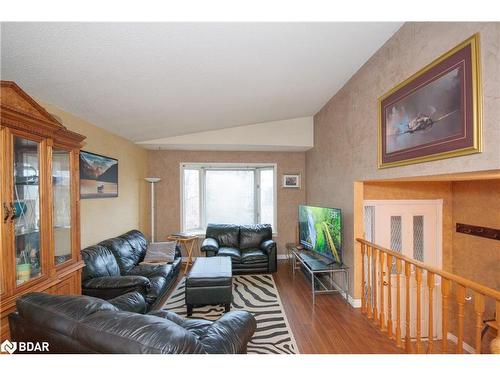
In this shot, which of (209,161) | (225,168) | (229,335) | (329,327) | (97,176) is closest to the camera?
(229,335)

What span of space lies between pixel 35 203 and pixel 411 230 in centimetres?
431

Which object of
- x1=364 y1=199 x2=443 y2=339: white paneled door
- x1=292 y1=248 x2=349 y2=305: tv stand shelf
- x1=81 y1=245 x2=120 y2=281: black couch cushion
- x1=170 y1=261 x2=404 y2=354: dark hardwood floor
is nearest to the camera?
x1=170 y1=261 x2=404 y2=354: dark hardwood floor

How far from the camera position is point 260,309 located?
2797mm

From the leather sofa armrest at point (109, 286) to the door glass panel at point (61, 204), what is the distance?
0.51m

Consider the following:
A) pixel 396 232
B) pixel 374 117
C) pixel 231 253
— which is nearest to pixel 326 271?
pixel 396 232

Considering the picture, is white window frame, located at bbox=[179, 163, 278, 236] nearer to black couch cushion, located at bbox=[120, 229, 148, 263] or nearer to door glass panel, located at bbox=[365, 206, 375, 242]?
black couch cushion, located at bbox=[120, 229, 148, 263]

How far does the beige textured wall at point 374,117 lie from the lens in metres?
1.20

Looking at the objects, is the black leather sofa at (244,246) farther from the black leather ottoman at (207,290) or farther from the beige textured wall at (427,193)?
the beige textured wall at (427,193)

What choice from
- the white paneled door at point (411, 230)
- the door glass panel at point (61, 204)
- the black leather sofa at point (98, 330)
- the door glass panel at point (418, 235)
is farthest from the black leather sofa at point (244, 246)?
the black leather sofa at point (98, 330)

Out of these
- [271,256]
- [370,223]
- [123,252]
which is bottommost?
[271,256]

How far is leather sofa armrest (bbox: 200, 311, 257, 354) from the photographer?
1319 mm

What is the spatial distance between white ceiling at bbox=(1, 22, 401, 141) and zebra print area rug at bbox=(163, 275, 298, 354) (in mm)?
2669

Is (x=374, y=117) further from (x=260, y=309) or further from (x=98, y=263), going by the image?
(x=98, y=263)

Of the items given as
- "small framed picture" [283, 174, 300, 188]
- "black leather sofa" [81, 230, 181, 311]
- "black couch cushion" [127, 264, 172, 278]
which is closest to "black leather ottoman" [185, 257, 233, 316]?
"black leather sofa" [81, 230, 181, 311]
